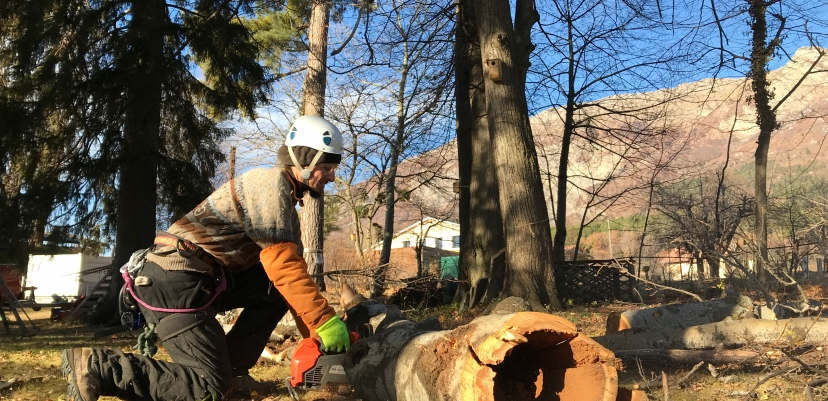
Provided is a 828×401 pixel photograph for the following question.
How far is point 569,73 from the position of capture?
16.4m

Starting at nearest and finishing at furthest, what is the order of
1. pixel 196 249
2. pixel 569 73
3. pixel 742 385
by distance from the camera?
pixel 196 249 → pixel 742 385 → pixel 569 73

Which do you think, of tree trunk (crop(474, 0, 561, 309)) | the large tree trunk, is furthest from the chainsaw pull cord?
the large tree trunk

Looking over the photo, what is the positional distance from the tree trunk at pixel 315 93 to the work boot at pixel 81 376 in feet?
43.4

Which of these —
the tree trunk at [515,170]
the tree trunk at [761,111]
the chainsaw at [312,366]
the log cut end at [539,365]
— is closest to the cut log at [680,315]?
the tree trunk at [515,170]

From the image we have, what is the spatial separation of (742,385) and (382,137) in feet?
51.8

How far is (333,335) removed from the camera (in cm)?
345

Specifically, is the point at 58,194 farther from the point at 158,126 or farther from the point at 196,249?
the point at 196,249

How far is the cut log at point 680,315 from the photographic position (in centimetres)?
641

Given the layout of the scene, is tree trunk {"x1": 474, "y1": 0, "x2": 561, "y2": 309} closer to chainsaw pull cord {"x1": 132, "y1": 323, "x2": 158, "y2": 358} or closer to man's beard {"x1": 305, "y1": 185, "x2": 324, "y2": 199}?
man's beard {"x1": 305, "y1": 185, "x2": 324, "y2": 199}

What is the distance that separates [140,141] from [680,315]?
8.70m

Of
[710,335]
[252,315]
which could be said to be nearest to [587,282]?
[710,335]

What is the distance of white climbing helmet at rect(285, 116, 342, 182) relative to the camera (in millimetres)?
3648

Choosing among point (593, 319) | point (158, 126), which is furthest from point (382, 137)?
point (593, 319)

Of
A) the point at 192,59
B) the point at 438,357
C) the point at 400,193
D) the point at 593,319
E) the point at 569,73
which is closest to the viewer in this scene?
the point at 438,357
